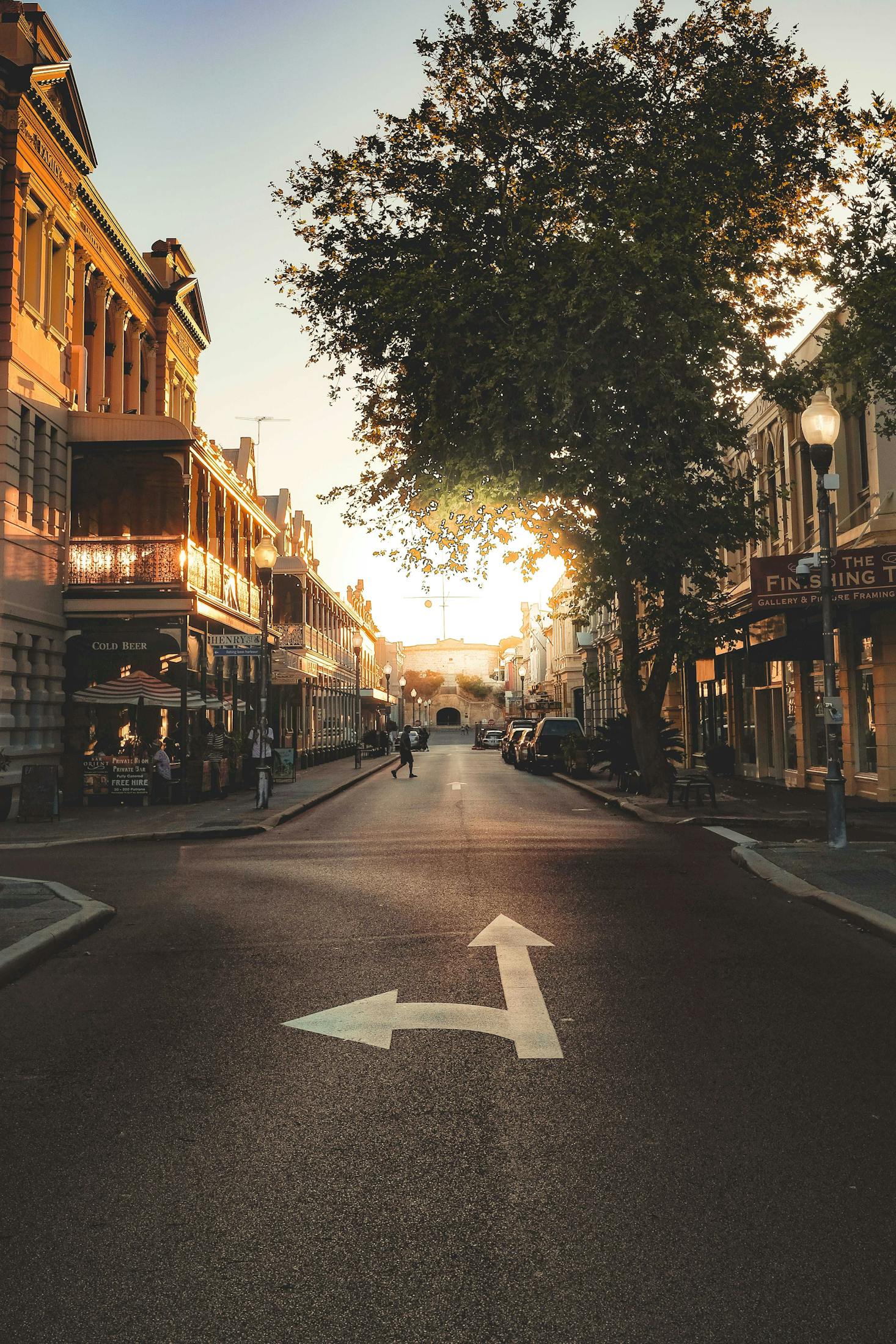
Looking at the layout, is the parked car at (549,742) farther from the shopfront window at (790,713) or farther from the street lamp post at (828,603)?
the street lamp post at (828,603)

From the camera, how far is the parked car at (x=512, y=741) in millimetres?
50125

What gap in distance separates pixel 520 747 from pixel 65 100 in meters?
28.7

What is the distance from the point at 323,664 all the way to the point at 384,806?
26.9m

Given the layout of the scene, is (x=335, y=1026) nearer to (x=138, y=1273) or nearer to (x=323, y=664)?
(x=138, y=1273)

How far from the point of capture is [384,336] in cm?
2130

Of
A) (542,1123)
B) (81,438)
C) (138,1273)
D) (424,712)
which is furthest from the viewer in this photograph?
(424,712)

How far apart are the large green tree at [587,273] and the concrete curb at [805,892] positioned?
835 cm

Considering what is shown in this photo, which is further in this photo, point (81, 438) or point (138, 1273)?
point (81, 438)

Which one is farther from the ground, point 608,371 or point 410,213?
point 410,213

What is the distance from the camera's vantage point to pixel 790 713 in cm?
2655

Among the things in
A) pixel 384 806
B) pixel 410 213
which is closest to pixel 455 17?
pixel 410 213

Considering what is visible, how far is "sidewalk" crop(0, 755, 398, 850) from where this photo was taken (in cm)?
1705

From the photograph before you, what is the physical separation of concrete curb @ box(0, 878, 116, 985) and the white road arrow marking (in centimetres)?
232

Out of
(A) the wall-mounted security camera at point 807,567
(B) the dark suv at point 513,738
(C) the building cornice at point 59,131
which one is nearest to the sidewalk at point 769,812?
(A) the wall-mounted security camera at point 807,567
